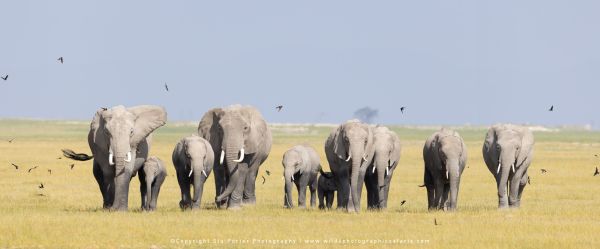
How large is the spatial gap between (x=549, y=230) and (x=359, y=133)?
6114 millimetres

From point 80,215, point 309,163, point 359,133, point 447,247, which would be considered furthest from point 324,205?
point 447,247

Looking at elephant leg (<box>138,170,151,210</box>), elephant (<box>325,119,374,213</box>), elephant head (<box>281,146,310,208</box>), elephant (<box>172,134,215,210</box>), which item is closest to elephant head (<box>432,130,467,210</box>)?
elephant (<box>325,119,374,213</box>)

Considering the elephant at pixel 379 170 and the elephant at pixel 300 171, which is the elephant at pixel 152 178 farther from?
the elephant at pixel 379 170

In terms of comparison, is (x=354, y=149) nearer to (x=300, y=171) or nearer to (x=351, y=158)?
(x=351, y=158)

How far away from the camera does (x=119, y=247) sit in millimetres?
23328

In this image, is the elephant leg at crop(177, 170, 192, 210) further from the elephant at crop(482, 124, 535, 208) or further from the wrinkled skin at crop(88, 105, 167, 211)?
the elephant at crop(482, 124, 535, 208)

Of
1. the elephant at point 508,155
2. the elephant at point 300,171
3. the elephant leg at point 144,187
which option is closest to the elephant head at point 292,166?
the elephant at point 300,171

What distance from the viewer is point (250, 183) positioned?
34.7m

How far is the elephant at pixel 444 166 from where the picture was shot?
32.4m

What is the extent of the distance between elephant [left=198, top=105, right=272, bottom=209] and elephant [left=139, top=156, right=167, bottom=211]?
190 centimetres

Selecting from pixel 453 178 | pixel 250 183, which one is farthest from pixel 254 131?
pixel 453 178

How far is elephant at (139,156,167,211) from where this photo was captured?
30880mm

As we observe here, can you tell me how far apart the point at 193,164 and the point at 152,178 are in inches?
42.9

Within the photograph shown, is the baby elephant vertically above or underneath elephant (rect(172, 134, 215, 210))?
underneath
